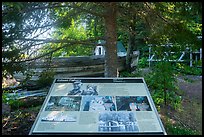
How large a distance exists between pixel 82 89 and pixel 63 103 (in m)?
0.27

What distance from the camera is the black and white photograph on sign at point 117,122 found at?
2000 mm

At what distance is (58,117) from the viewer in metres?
2.12

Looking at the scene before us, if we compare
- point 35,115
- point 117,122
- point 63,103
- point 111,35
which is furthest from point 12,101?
point 117,122

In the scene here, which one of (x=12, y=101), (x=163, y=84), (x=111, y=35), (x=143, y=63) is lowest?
(x=12, y=101)

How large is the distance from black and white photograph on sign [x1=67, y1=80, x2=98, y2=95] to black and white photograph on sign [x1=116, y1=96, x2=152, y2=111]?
0.87ft

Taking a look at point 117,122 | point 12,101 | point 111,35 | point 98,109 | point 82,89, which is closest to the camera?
point 117,122

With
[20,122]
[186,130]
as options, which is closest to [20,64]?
[20,122]

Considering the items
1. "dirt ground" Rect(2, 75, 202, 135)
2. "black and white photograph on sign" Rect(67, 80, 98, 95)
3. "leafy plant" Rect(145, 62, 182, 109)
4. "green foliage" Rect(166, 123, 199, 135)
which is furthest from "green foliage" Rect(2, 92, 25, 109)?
"green foliage" Rect(166, 123, 199, 135)

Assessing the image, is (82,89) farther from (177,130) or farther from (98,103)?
(177,130)

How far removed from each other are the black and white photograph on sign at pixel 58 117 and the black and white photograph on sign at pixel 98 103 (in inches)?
6.1

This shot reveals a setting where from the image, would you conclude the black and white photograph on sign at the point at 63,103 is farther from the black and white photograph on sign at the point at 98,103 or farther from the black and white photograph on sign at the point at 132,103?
the black and white photograph on sign at the point at 132,103

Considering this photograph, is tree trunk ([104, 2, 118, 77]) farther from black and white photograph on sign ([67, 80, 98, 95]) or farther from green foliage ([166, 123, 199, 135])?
green foliage ([166, 123, 199, 135])

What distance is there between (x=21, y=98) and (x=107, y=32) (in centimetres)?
223

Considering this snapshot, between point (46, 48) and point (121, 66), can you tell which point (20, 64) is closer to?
point (46, 48)
